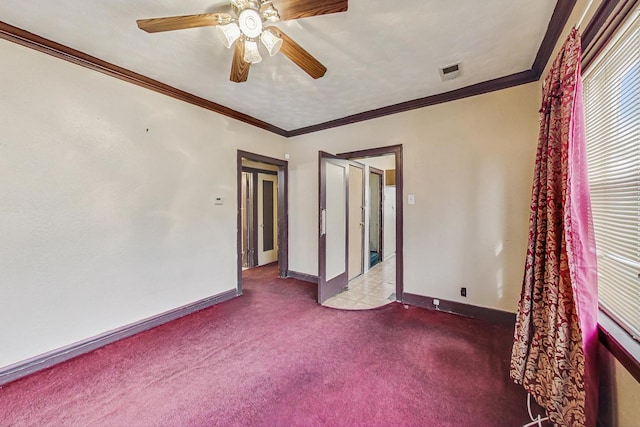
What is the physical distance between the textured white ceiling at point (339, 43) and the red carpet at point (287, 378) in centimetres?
259

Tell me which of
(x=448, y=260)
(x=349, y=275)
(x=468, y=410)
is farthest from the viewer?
(x=349, y=275)

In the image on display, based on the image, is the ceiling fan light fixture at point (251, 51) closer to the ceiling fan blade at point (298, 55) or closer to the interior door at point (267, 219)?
the ceiling fan blade at point (298, 55)

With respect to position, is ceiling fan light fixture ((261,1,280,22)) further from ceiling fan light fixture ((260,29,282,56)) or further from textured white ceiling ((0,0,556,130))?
textured white ceiling ((0,0,556,130))

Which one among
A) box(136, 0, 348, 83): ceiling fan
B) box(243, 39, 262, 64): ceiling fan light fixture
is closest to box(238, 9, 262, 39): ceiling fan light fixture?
box(136, 0, 348, 83): ceiling fan

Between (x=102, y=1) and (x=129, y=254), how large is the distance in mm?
2039

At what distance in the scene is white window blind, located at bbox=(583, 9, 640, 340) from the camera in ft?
3.66

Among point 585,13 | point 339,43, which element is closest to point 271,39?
point 339,43

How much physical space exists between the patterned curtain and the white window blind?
4.8 inches

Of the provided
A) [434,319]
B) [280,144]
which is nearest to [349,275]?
[434,319]

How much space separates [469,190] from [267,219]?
3810 millimetres

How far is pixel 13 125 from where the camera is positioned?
6.00 ft

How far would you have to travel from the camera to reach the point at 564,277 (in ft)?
4.37

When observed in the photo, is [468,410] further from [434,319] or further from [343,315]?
[343,315]

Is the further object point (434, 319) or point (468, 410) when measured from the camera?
point (434, 319)
